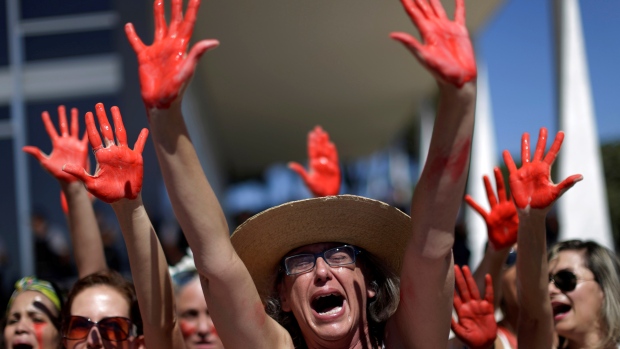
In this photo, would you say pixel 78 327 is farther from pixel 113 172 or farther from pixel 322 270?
pixel 322 270

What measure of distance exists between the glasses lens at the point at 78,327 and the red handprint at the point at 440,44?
5.84 ft

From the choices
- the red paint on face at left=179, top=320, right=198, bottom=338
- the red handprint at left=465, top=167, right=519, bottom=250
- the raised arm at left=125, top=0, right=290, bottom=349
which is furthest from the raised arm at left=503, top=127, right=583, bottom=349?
the red paint on face at left=179, top=320, right=198, bottom=338

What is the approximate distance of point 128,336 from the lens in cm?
→ 307

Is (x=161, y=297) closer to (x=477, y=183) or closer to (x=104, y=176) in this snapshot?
(x=104, y=176)

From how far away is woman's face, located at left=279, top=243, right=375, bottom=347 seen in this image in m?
2.50

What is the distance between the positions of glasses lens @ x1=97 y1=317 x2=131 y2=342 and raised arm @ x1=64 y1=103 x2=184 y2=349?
43cm

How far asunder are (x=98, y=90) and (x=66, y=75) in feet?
1.47

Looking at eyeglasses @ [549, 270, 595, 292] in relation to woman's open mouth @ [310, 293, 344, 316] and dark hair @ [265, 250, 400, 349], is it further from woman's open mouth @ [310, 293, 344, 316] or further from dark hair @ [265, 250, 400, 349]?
woman's open mouth @ [310, 293, 344, 316]

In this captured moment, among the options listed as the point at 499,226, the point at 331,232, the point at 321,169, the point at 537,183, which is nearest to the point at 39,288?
the point at 331,232

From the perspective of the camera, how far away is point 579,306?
3.41 m

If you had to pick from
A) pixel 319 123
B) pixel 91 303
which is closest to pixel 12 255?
pixel 91 303

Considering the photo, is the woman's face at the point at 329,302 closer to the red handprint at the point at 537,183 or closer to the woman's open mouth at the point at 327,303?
the woman's open mouth at the point at 327,303

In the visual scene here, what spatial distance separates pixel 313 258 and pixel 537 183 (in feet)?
2.87

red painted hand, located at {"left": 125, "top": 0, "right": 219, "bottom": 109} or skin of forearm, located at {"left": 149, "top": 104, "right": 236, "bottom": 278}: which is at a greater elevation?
red painted hand, located at {"left": 125, "top": 0, "right": 219, "bottom": 109}
